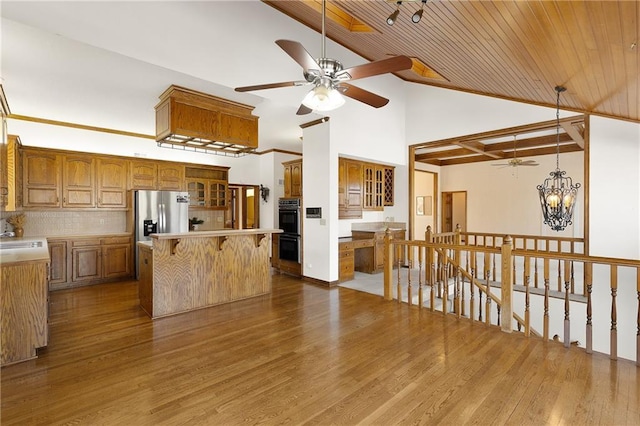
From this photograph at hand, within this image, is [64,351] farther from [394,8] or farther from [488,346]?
[394,8]

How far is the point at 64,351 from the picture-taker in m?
2.80

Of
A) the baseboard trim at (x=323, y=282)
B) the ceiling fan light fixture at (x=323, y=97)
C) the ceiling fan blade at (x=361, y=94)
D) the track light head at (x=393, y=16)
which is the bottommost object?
the baseboard trim at (x=323, y=282)

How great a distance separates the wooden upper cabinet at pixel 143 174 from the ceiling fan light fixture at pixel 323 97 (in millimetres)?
4819

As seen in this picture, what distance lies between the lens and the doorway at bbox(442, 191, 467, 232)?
1004cm

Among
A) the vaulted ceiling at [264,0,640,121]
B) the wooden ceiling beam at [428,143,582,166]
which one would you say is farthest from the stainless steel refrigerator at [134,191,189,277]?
the wooden ceiling beam at [428,143,582,166]

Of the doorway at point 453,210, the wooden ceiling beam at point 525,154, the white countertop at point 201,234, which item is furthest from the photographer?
the doorway at point 453,210

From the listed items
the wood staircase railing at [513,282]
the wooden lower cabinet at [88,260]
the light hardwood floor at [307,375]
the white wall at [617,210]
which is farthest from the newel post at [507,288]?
the wooden lower cabinet at [88,260]

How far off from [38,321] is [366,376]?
2.86m

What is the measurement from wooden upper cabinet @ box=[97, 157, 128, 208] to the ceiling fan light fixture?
487 cm

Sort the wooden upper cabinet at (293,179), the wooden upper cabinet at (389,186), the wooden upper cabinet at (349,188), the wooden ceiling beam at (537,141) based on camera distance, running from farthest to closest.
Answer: the wooden upper cabinet at (389,186)
the wooden ceiling beam at (537,141)
the wooden upper cabinet at (293,179)
the wooden upper cabinet at (349,188)

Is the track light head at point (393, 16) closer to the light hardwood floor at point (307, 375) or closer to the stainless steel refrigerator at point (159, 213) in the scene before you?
the light hardwood floor at point (307, 375)

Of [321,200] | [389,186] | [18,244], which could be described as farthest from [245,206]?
[18,244]

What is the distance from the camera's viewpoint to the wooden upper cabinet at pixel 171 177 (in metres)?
6.16

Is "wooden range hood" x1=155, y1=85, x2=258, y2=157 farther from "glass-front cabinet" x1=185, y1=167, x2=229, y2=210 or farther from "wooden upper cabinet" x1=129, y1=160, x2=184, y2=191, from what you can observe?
"glass-front cabinet" x1=185, y1=167, x2=229, y2=210
